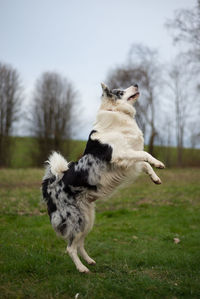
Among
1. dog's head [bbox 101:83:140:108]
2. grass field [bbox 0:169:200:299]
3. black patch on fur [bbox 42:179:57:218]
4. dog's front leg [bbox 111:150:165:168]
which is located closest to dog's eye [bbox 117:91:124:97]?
dog's head [bbox 101:83:140:108]

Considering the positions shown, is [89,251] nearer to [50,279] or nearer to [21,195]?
[50,279]

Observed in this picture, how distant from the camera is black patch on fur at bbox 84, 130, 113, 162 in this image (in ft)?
14.8

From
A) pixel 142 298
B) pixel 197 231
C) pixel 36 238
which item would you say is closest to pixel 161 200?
pixel 197 231

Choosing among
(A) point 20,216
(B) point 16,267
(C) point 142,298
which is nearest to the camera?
(C) point 142,298

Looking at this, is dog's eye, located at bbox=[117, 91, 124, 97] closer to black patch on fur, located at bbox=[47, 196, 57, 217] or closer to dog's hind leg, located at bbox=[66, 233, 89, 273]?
black patch on fur, located at bbox=[47, 196, 57, 217]

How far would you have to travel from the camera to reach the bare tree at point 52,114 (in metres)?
34.8

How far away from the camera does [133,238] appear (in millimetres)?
6684

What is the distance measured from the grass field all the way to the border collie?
57 centimetres

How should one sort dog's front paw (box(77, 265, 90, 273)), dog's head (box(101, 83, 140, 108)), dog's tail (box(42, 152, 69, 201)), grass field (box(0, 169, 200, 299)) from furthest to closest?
dog's head (box(101, 83, 140, 108)) → dog's tail (box(42, 152, 69, 201)) → dog's front paw (box(77, 265, 90, 273)) → grass field (box(0, 169, 200, 299))

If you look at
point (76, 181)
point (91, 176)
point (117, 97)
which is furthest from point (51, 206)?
point (117, 97)

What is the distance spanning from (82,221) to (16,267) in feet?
3.96

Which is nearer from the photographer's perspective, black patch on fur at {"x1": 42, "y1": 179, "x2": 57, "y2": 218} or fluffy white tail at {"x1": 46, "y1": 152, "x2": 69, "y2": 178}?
black patch on fur at {"x1": 42, "y1": 179, "x2": 57, "y2": 218}

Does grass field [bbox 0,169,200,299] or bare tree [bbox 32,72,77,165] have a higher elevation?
bare tree [bbox 32,72,77,165]

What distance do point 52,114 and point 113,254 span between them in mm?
31034
